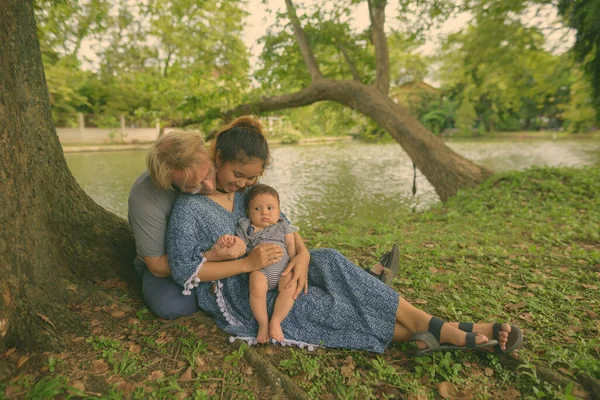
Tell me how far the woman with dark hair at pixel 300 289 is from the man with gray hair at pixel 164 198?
0.10 metres

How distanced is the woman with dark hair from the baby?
8cm

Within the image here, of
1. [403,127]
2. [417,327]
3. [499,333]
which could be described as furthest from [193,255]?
[403,127]

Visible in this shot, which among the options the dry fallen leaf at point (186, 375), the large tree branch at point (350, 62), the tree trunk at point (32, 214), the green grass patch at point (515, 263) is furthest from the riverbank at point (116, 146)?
the dry fallen leaf at point (186, 375)

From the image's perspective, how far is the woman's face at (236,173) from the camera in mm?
2488

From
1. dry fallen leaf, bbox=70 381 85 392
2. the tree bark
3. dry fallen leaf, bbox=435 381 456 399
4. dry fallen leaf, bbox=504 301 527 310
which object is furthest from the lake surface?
dry fallen leaf, bbox=70 381 85 392

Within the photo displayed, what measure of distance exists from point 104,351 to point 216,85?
27.2ft

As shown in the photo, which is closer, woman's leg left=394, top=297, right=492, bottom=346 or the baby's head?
woman's leg left=394, top=297, right=492, bottom=346

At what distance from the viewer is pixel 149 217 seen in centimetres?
236

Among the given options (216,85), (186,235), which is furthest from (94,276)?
(216,85)

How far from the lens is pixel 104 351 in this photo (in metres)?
2.18

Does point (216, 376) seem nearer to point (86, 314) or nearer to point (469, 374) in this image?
point (86, 314)

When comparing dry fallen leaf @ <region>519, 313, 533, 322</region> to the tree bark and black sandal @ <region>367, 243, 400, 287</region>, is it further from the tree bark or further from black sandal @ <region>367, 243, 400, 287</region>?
the tree bark

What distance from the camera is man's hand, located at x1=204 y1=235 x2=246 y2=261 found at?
228cm

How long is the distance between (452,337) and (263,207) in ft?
4.67
